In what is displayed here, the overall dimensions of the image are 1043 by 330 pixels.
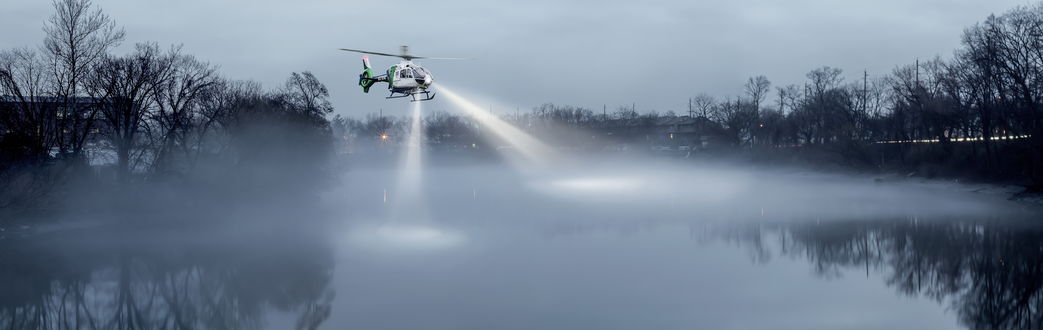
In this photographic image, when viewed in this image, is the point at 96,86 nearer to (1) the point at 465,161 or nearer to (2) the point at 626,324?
(2) the point at 626,324

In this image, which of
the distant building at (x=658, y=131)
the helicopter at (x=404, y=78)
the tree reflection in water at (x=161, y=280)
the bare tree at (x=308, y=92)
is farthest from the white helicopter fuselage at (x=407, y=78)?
the distant building at (x=658, y=131)

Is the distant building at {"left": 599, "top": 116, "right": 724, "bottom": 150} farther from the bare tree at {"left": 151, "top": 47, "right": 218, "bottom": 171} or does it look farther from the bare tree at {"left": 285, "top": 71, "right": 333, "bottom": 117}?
the bare tree at {"left": 151, "top": 47, "right": 218, "bottom": 171}

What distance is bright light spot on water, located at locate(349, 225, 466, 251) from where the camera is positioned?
27312mm

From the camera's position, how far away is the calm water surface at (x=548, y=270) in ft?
55.1

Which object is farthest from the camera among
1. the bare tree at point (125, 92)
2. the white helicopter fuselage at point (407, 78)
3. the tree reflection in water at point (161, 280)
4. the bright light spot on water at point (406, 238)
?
the bare tree at point (125, 92)

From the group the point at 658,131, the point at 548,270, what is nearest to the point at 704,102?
the point at 658,131

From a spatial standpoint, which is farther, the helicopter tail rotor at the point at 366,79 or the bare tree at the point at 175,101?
the bare tree at the point at 175,101

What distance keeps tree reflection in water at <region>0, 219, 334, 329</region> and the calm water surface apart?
9 centimetres

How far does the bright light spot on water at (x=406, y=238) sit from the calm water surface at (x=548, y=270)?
134 mm

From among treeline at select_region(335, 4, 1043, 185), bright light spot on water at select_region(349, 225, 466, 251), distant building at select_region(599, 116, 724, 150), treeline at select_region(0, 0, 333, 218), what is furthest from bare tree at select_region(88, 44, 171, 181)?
distant building at select_region(599, 116, 724, 150)

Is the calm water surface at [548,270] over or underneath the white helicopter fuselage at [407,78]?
underneath

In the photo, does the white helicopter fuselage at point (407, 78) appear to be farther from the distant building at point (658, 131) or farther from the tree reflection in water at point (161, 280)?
the distant building at point (658, 131)

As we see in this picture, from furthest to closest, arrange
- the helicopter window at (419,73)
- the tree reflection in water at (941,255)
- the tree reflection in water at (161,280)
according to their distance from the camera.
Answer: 1. the helicopter window at (419,73)
2. the tree reflection in water at (941,255)
3. the tree reflection in water at (161,280)

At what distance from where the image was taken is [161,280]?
848 inches
